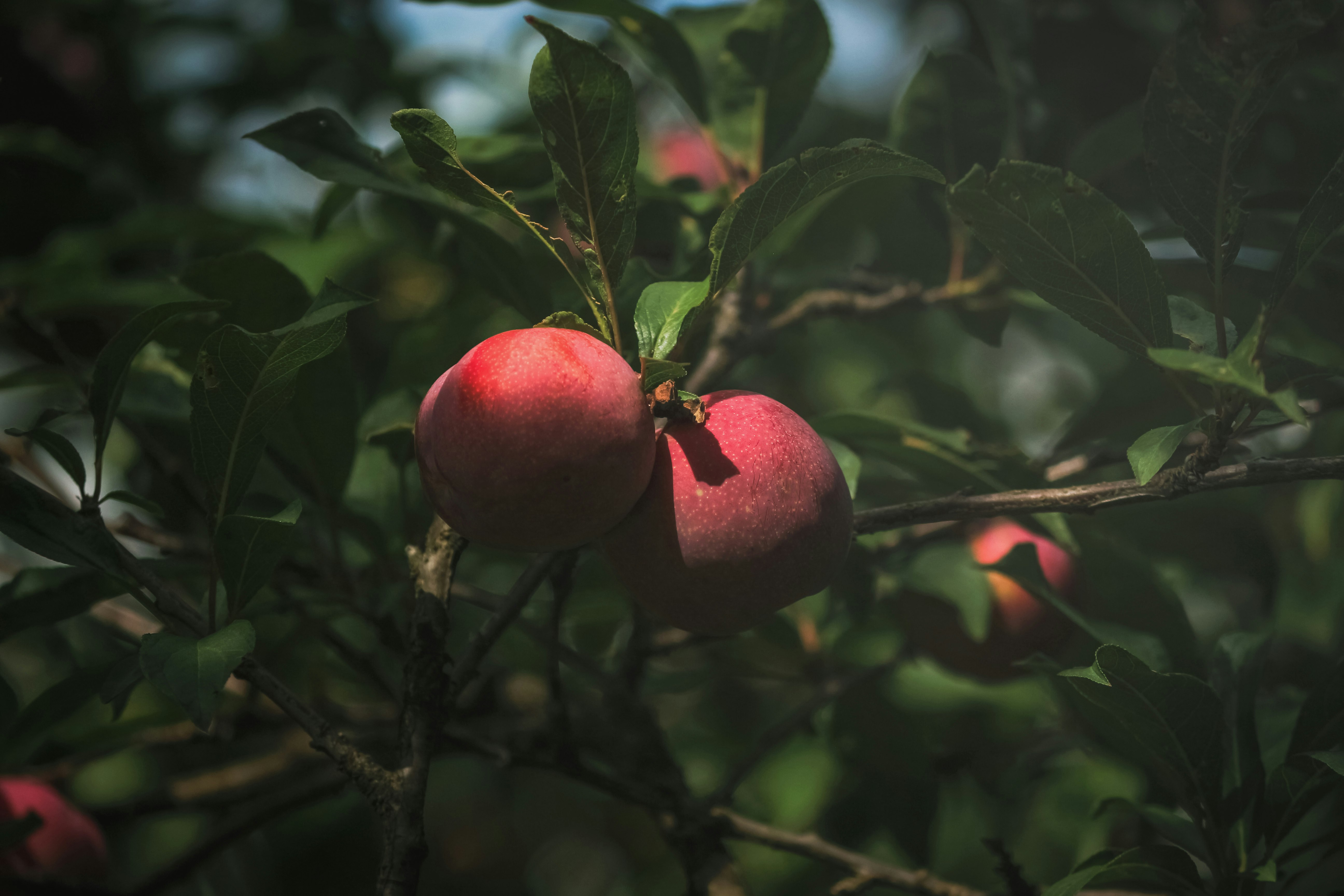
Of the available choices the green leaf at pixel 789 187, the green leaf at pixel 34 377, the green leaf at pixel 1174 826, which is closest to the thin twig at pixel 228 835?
the green leaf at pixel 34 377

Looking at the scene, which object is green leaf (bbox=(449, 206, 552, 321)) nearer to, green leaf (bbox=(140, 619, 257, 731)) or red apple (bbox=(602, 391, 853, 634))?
red apple (bbox=(602, 391, 853, 634))

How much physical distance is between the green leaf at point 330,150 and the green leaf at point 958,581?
2.51 ft

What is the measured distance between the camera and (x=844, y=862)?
1073mm

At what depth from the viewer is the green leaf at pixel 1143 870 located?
0.88 meters

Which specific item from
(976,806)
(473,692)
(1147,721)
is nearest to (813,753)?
(976,806)

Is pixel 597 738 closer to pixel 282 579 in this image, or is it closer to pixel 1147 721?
pixel 282 579

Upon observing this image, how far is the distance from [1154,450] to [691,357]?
1.89ft

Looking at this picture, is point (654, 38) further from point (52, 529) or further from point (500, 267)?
point (52, 529)

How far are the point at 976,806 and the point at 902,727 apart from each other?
1.59 ft

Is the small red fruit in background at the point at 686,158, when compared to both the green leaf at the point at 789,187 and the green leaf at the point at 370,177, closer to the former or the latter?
the green leaf at the point at 370,177

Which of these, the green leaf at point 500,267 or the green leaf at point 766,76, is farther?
the green leaf at point 766,76

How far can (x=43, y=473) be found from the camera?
1426 millimetres

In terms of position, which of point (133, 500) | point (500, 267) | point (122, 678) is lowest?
point (122, 678)

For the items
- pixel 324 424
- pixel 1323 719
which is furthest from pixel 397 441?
pixel 1323 719
